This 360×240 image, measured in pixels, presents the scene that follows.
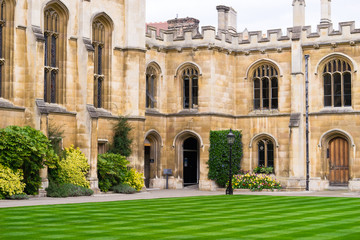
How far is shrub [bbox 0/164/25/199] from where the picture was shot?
22531 millimetres

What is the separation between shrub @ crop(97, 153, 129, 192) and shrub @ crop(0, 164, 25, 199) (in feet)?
18.1

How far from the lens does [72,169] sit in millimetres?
26750

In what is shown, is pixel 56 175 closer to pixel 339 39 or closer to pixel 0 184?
pixel 0 184

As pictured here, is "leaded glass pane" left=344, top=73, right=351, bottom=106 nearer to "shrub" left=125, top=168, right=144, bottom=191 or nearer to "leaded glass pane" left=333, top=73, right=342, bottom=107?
"leaded glass pane" left=333, top=73, right=342, bottom=107

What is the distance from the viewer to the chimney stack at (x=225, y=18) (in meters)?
38.3

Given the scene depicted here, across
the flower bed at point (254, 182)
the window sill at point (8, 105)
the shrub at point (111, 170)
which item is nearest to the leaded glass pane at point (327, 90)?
the flower bed at point (254, 182)

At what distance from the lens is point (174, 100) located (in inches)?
1427

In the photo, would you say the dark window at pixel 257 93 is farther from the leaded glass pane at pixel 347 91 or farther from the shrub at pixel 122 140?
the shrub at pixel 122 140

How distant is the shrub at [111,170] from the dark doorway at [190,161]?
729 cm

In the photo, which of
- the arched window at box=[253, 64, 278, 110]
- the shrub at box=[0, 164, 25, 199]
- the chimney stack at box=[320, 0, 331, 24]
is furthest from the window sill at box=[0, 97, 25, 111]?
the chimney stack at box=[320, 0, 331, 24]

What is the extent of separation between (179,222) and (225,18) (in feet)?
83.7

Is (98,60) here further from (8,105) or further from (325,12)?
(325,12)

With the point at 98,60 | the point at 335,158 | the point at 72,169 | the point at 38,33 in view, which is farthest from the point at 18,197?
the point at 335,158

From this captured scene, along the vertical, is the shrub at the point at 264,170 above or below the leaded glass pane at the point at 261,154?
below
